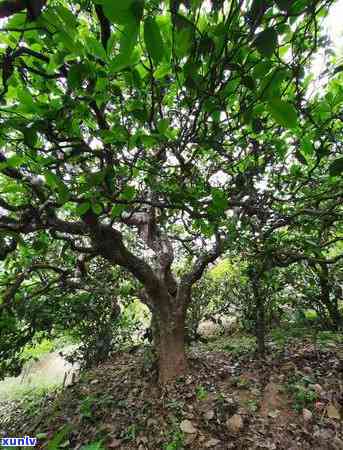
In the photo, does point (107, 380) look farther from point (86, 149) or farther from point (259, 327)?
point (86, 149)

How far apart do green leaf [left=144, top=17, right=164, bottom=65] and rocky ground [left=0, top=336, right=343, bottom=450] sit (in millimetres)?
2133

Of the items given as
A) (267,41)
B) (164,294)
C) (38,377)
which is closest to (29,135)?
(267,41)

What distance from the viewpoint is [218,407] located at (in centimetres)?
255

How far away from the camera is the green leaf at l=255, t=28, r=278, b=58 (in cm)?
55

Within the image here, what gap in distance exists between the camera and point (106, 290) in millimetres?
3805

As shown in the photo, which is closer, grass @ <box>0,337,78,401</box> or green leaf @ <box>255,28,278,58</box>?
green leaf @ <box>255,28,278,58</box>

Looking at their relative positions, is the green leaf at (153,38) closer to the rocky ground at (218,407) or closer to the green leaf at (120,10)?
the green leaf at (120,10)

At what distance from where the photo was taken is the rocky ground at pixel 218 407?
7.27ft

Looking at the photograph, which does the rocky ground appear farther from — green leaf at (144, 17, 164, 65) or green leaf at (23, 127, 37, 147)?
green leaf at (144, 17, 164, 65)

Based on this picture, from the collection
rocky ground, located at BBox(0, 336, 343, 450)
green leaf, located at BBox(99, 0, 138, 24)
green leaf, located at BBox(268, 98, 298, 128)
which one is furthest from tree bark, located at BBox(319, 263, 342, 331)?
green leaf, located at BBox(99, 0, 138, 24)

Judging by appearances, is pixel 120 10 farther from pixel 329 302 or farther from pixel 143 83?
pixel 329 302

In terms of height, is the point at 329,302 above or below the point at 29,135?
below

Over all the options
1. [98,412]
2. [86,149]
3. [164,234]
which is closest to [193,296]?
[164,234]

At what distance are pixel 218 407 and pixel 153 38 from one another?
2.98 m
